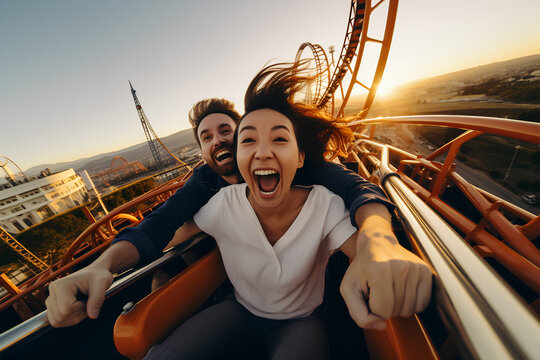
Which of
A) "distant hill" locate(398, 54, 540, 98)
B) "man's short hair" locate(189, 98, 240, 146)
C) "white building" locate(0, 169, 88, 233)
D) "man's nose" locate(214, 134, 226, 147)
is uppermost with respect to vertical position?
"man's short hair" locate(189, 98, 240, 146)

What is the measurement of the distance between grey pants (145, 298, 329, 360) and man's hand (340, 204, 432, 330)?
0.58 m

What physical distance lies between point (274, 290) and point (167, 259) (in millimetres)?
585

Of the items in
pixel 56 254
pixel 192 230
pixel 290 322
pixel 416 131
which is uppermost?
pixel 192 230

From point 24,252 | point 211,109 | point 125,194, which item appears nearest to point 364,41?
point 211,109

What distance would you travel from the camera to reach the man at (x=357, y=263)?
48 centimetres

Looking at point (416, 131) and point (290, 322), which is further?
point (416, 131)

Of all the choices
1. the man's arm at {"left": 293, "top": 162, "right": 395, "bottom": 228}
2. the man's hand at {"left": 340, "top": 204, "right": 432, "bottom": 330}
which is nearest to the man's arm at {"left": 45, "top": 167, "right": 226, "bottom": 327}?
the man's arm at {"left": 293, "top": 162, "right": 395, "bottom": 228}

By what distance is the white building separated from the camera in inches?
902

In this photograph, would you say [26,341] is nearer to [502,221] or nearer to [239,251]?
[239,251]

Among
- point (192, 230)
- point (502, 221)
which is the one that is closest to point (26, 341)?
point (192, 230)

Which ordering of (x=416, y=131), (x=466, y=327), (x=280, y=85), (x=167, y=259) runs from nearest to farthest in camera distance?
1. (x=466, y=327)
2. (x=167, y=259)
3. (x=280, y=85)
4. (x=416, y=131)

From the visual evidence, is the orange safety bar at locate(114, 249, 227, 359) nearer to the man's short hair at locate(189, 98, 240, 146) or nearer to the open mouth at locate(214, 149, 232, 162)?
the open mouth at locate(214, 149, 232, 162)

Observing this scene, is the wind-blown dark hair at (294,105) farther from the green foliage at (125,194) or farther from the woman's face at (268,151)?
the green foliage at (125,194)

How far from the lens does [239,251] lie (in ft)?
3.65
